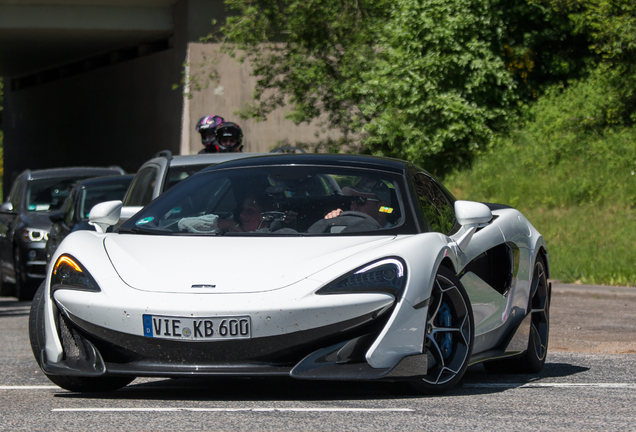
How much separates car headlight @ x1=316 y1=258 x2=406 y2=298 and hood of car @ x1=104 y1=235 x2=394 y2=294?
0.13 meters

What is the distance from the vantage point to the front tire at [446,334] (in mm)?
5305

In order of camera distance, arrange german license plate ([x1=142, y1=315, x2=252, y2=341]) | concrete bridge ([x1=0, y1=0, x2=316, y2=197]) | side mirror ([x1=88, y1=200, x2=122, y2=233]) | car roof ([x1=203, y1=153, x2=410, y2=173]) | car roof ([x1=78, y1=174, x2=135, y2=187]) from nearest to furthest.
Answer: german license plate ([x1=142, y1=315, x2=252, y2=341]) → car roof ([x1=203, y1=153, x2=410, y2=173]) → side mirror ([x1=88, y1=200, x2=122, y2=233]) → car roof ([x1=78, y1=174, x2=135, y2=187]) → concrete bridge ([x1=0, y1=0, x2=316, y2=197])

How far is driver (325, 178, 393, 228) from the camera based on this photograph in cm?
592

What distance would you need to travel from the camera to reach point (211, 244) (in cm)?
552

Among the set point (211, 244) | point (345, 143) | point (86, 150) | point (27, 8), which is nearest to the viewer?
point (211, 244)

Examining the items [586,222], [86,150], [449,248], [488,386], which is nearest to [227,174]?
[449,248]

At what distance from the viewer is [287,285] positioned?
4984mm

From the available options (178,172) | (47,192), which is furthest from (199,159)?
(47,192)

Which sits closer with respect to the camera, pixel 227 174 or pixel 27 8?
pixel 227 174

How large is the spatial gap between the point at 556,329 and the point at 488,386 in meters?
3.96

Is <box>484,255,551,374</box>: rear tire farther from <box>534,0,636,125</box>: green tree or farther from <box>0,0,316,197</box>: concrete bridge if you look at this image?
<box>0,0,316,197</box>: concrete bridge

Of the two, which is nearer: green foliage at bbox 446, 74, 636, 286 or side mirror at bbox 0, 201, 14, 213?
side mirror at bbox 0, 201, 14, 213

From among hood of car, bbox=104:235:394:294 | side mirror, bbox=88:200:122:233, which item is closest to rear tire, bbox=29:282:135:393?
hood of car, bbox=104:235:394:294

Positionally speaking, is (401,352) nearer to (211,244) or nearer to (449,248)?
(449,248)
